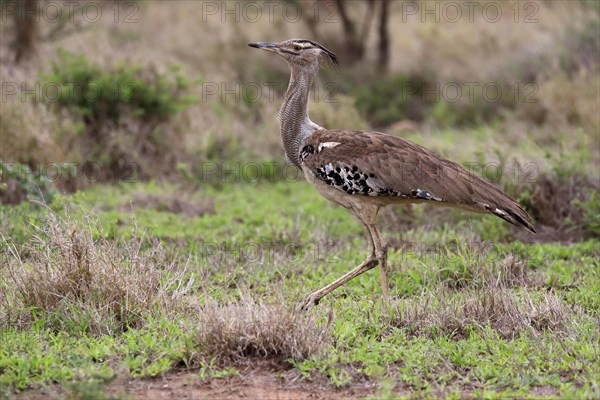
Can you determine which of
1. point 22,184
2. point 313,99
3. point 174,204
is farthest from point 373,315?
point 313,99

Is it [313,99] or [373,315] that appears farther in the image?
[313,99]

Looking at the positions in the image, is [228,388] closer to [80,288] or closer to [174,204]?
[80,288]

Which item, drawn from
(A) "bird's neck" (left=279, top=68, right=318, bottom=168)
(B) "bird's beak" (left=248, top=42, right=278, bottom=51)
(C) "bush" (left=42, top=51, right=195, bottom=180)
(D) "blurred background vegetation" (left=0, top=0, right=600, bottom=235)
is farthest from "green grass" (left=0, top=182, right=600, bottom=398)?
(C) "bush" (left=42, top=51, right=195, bottom=180)

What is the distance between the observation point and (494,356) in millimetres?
4387

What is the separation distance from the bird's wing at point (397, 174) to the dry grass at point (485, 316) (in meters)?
0.45

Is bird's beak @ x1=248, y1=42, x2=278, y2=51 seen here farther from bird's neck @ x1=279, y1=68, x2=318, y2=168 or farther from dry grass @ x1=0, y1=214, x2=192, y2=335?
dry grass @ x1=0, y1=214, x2=192, y2=335

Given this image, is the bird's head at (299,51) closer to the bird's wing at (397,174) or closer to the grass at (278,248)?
the bird's wing at (397,174)

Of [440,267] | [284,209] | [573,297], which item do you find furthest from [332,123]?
[573,297]

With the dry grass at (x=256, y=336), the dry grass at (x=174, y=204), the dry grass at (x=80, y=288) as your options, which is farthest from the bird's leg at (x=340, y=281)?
the dry grass at (x=174, y=204)

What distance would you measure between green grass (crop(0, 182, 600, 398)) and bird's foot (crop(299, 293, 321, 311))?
0.08m

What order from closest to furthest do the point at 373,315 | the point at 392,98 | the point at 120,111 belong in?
1. the point at 373,315
2. the point at 120,111
3. the point at 392,98

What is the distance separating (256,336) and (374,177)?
4.44 feet

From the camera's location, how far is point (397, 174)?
5203 millimetres

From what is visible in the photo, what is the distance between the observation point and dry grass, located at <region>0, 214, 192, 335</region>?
15.7 ft
